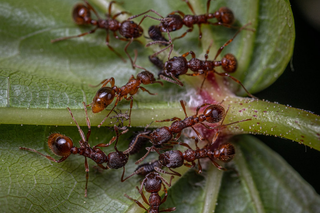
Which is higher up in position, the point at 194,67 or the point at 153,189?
the point at 194,67

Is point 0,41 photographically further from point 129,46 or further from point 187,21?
point 187,21

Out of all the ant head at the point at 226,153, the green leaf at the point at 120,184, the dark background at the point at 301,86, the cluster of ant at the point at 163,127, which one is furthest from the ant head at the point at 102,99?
the dark background at the point at 301,86

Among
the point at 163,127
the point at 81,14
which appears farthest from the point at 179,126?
the point at 81,14

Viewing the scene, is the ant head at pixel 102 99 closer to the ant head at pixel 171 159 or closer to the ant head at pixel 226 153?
the ant head at pixel 171 159

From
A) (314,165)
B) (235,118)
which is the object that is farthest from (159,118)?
(314,165)

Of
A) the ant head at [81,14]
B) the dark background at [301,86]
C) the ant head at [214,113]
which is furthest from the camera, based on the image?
the dark background at [301,86]

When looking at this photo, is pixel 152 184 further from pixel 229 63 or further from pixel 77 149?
pixel 229 63
